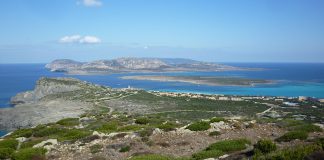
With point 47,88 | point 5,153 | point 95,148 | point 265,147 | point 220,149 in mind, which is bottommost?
point 47,88

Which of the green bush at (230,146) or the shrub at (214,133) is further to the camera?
the shrub at (214,133)

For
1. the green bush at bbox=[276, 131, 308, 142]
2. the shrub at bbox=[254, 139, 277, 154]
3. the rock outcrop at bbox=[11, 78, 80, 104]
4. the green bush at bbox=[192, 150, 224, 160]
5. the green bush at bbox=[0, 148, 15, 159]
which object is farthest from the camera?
the rock outcrop at bbox=[11, 78, 80, 104]

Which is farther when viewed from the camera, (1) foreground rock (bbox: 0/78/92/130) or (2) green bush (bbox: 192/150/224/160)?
(1) foreground rock (bbox: 0/78/92/130)

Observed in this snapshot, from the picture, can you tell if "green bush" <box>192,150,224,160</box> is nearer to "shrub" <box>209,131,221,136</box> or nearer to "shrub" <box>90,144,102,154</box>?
"shrub" <box>209,131,221,136</box>

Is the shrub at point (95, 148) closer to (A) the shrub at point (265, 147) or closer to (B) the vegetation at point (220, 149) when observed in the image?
(B) the vegetation at point (220, 149)

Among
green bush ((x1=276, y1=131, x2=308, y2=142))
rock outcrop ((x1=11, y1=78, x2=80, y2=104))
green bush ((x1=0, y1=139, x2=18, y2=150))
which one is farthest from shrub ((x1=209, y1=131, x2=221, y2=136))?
rock outcrop ((x1=11, y1=78, x2=80, y2=104))

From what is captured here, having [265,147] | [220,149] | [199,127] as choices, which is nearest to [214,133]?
[199,127]

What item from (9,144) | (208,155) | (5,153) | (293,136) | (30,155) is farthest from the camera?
(9,144)

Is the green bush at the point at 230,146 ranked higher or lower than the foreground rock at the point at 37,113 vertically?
higher

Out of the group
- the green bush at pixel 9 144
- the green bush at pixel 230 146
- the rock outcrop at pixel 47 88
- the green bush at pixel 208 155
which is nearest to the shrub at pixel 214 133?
the green bush at pixel 230 146

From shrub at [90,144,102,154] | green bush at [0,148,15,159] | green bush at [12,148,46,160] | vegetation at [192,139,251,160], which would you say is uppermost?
vegetation at [192,139,251,160]

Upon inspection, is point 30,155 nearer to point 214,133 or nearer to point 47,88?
point 214,133

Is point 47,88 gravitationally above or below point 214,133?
below
